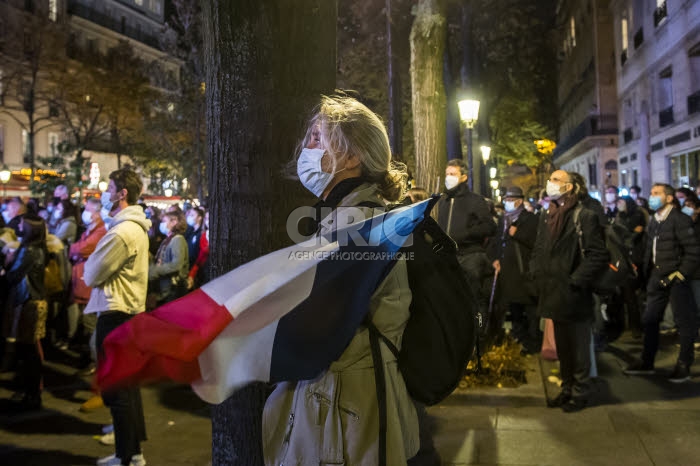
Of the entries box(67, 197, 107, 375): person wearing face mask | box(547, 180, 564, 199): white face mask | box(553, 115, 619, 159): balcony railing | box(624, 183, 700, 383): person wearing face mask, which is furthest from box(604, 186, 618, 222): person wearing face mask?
box(553, 115, 619, 159): balcony railing

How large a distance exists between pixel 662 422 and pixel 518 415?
1226 millimetres

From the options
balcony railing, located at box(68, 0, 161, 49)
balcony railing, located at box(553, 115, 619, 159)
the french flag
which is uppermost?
balcony railing, located at box(68, 0, 161, 49)

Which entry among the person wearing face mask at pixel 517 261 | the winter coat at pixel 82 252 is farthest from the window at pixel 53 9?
the person wearing face mask at pixel 517 261

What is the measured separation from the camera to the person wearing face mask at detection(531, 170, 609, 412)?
6.12m

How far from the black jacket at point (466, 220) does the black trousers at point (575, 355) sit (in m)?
1.33

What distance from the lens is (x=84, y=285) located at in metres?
8.30

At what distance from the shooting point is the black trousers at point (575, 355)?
6.27 m

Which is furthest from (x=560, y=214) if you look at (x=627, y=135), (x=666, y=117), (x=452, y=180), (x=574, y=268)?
(x=627, y=135)

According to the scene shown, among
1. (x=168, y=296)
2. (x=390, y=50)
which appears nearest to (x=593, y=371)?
(x=168, y=296)

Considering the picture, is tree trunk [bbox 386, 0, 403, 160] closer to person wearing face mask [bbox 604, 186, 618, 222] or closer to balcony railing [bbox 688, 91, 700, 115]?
person wearing face mask [bbox 604, 186, 618, 222]

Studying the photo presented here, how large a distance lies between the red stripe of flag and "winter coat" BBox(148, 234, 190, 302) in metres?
6.42

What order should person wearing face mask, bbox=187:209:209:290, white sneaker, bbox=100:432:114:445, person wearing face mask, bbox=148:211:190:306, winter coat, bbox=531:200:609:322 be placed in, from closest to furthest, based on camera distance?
1. white sneaker, bbox=100:432:114:445
2. winter coat, bbox=531:200:609:322
3. person wearing face mask, bbox=148:211:190:306
4. person wearing face mask, bbox=187:209:209:290

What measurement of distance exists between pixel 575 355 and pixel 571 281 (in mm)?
739

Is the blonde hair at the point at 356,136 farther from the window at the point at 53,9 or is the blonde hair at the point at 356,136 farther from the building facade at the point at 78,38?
the window at the point at 53,9
